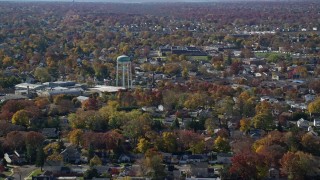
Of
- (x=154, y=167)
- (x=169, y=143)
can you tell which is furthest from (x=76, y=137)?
(x=154, y=167)

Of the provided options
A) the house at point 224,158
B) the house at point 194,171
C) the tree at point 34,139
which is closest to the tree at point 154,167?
the house at point 194,171

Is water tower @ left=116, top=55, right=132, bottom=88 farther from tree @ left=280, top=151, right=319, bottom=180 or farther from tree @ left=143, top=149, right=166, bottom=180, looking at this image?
tree @ left=280, top=151, right=319, bottom=180

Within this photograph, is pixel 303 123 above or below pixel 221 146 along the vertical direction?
below

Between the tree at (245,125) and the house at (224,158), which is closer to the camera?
the house at (224,158)

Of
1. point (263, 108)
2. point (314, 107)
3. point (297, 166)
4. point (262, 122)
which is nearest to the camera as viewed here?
point (297, 166)

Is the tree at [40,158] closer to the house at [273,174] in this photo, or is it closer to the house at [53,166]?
the house at [53,166]

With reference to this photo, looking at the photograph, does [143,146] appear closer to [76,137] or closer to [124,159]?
[124,159]

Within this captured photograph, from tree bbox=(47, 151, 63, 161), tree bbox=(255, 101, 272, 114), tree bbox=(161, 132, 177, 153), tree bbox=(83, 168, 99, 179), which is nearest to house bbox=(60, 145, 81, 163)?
tree bbox=(47, 151, 63, 161)
